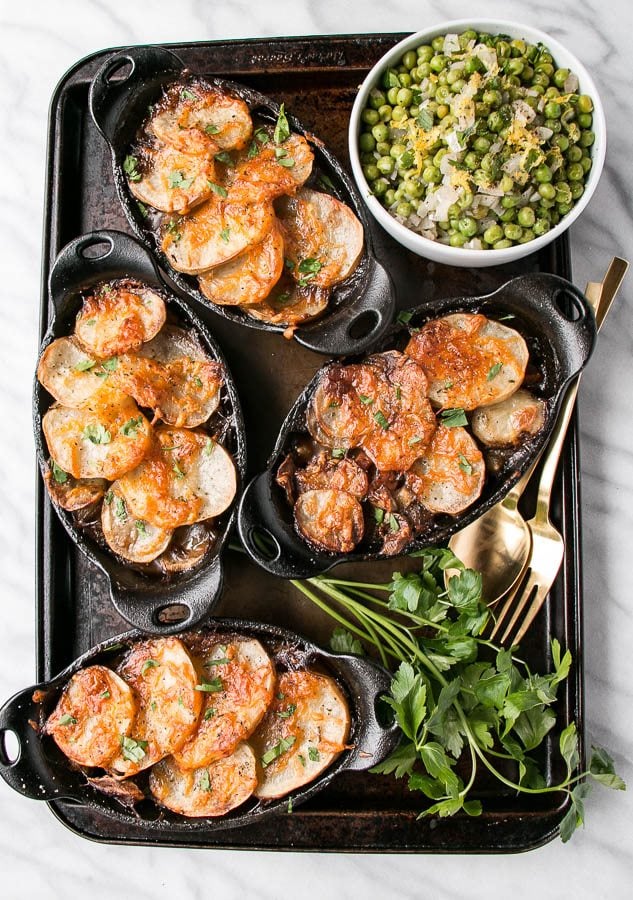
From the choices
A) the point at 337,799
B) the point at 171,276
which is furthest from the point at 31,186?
the point at 337,799

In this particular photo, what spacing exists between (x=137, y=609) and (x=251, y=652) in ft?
1.45

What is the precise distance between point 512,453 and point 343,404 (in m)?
0.64

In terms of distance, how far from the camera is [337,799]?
328 cm

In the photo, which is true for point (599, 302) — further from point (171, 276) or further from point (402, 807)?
point (402, 807)

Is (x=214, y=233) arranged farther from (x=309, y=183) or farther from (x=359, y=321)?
(x=359, y=321)


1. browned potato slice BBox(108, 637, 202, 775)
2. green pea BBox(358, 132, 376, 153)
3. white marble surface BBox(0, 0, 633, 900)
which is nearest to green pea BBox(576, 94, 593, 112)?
white marble surface BBox(0, 0, 633, 900)

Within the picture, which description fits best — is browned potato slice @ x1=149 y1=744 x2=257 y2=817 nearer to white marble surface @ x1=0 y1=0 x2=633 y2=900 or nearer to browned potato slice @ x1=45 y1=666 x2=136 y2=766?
browned potato slice @ x1=45 y1=666 x2=136 y2=766

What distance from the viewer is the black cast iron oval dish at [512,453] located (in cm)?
284

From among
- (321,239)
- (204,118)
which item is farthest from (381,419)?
(204,118)

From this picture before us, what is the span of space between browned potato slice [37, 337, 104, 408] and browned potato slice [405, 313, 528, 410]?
1.11 metres

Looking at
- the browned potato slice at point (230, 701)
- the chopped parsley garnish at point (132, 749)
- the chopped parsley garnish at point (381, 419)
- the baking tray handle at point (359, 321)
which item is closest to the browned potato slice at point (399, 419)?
the chopped parsley garnish at point (381, 419)

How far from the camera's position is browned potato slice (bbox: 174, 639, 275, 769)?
9.52ft

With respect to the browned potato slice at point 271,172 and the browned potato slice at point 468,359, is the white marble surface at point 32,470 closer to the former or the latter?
the browned potato slice at point 468,359

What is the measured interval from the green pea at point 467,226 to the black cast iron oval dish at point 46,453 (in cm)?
97
